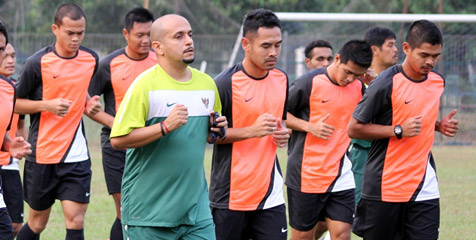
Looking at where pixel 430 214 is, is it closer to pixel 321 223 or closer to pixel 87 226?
pixel 321 223

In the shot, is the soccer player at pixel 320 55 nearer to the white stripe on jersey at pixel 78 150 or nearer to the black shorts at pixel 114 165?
the black shorts at pixel 114 165

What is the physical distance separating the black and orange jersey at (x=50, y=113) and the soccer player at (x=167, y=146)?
2.49 meters

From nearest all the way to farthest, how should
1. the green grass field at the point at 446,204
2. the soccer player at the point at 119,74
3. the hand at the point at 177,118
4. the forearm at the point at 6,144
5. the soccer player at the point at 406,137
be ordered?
the hand at the point at 177,118 → the forearm at the point at 6,144 → the soccer player at the point at 406,137 → the soccer player at the point at 119,74 → the green grass field at the point at 446,204

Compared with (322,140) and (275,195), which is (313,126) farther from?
(275,195)

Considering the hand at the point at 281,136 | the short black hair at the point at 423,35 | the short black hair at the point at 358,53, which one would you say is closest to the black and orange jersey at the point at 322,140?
the short black hair at the point at 358,53

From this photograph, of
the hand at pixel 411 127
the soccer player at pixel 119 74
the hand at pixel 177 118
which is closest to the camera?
the hand at pixel 177 118

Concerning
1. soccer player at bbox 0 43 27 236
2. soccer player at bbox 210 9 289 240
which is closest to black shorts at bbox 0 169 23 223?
soccer player at bbox 0 43 27 236

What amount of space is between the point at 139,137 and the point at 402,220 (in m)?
2.54

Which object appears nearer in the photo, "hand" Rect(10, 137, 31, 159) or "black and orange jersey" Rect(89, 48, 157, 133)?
"hand" Rect(10, 137, 31, 159)

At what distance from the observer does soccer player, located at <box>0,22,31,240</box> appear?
6008 mm

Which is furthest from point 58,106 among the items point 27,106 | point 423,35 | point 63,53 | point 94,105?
point 423,35

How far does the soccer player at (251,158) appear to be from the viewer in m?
6.49

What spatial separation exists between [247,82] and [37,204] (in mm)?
2709

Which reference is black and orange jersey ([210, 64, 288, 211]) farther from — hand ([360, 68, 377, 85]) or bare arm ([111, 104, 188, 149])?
hand ([360, 68, 377, 85])
